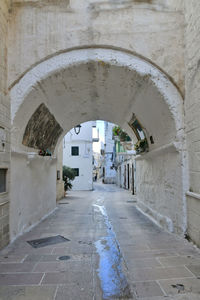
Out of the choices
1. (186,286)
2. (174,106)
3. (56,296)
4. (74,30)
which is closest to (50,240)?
(56,296)

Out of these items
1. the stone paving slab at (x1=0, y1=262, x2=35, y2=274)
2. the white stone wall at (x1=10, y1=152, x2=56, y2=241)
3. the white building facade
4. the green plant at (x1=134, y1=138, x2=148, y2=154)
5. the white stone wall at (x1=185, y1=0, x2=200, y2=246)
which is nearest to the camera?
the stone paving slab at (x1=0, y1=262, x2=35, y2=274)

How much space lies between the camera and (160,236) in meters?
4.81

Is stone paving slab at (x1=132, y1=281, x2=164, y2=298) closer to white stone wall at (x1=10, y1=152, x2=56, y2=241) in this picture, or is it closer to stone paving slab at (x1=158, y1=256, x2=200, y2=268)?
stone paving slab at (x1=158, y1=256, x2=200, y2=268)

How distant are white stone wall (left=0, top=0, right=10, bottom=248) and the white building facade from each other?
57.3ft

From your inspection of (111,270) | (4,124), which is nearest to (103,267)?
(111,270)

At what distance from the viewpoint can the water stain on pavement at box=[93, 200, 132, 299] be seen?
2.59 m

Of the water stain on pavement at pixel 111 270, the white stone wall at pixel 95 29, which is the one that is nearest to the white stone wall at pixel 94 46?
the white stone wall at pixel 95 29

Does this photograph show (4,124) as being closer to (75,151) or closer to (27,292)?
(27,292)

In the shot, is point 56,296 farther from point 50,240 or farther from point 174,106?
point 174,106

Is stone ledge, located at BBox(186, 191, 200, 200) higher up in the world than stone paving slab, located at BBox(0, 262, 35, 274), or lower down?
higher up

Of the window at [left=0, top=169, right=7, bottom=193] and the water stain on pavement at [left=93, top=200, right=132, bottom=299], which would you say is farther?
the window at [left=0, top=169, right=7, bottom=193]

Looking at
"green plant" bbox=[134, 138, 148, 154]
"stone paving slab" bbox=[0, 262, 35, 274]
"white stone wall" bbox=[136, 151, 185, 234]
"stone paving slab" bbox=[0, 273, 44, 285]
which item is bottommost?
"stone paving slab" bbox=[0, 262, 35, 274]

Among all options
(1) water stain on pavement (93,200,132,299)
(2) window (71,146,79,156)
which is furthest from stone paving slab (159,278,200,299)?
(2) window (71,146,79,156)

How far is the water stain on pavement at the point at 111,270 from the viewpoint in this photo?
8.51ft
